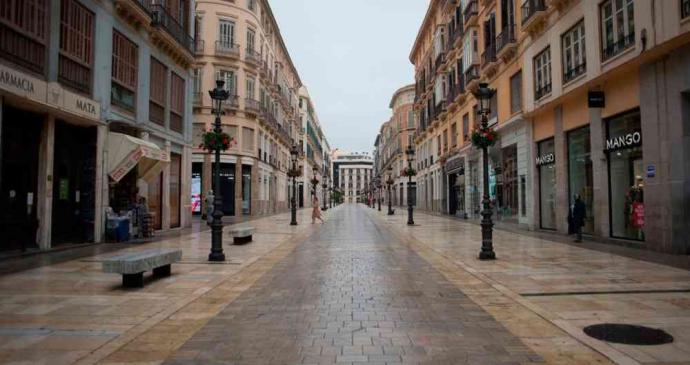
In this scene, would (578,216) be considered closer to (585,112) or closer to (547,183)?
(585,112)

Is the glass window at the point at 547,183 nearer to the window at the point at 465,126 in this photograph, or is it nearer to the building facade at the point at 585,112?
the building facade at the point at 585,112

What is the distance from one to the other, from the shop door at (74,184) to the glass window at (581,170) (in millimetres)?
16358

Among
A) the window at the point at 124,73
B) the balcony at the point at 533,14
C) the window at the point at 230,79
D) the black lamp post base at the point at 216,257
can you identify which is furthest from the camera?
the window at the point at 230,79

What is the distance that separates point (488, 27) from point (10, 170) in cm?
2313

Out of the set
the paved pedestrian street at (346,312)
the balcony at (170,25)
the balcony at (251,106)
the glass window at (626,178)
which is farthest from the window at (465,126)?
the paved pedestrian street at (346,312)

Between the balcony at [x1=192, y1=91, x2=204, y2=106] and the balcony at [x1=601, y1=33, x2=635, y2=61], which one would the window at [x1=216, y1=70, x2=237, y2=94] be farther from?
the balcony at [x1=601, y1=33, x2=635, y2=61]

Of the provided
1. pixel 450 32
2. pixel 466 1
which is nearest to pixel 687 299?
pixel 466 1

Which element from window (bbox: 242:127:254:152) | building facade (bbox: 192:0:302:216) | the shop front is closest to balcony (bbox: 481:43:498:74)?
the shop front

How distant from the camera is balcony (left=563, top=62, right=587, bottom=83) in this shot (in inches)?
651

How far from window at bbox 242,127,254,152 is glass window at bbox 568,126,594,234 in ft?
85.6

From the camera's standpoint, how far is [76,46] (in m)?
14.5

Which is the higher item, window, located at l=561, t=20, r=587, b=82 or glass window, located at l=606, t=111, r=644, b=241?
window, located at l=561, t=20, r=587, b=82

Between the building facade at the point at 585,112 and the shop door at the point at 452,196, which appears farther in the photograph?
the shop door at the point at 452,196

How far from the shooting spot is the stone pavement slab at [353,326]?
190 inches
